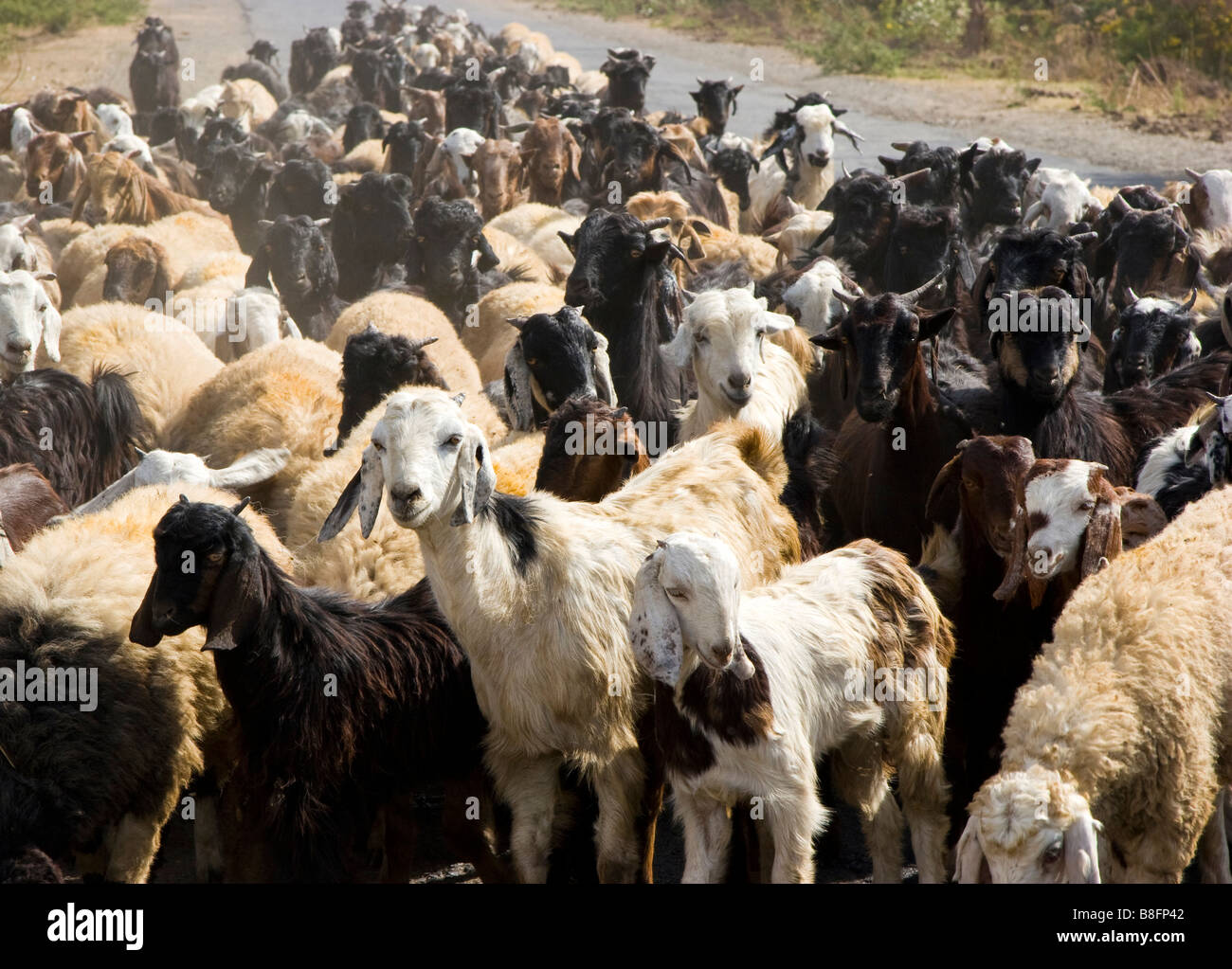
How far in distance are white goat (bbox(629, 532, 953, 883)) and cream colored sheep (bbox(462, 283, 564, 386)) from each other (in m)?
4.78

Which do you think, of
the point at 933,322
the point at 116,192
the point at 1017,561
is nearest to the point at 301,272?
the point at 116,192

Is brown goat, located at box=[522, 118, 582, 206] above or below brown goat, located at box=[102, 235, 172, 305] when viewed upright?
above

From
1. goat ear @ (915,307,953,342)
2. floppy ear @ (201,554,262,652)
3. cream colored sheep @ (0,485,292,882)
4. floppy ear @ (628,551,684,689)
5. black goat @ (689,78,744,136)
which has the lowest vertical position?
cream colored sheep @ (0,485,292,882)

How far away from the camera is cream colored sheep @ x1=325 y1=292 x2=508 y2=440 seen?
8492 millimetres

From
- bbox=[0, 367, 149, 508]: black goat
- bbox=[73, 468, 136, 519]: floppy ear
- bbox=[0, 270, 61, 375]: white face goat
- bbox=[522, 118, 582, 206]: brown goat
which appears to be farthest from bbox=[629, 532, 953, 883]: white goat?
bbox=[522, 118, 582, 206]: brown goat

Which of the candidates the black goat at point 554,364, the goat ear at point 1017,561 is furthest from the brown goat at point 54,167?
the goat ear at point 1017,561

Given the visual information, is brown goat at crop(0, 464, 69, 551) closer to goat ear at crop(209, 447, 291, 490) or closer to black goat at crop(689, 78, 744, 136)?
goat ear at crop(209, 447, 291, 490)

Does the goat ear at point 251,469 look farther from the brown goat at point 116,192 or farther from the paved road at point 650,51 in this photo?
the paved road at point 650,51

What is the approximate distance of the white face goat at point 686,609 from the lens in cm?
389

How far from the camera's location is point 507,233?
12.3 m

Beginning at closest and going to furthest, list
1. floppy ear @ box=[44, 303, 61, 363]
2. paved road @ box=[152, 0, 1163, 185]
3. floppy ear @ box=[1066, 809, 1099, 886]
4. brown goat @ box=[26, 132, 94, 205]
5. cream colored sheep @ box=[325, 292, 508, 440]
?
1. floppy ear @ box=[1066, 809, 1099, 886]
2. floppy ear @ box=[44, 303, 61, 363]
3. cream colored sheep @ box=[325, 292, 508, 440]
4. brown goat @ box=[26, 132, 94, 205]
5. paved road @ box=[152, 0, 1163, 185]

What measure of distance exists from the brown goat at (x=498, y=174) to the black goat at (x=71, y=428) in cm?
695
